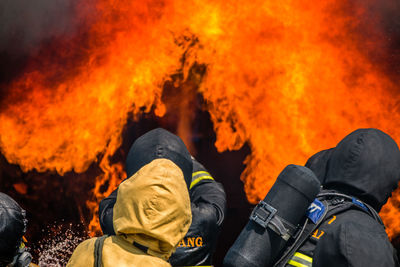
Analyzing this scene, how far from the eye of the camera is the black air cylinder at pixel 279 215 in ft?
10.1

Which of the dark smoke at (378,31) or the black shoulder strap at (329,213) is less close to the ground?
the dark smoke at (378,31)

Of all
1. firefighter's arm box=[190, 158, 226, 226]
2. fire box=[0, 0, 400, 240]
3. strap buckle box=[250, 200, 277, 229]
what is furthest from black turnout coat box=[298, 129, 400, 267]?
fire box=[0, 0, 400, 240]

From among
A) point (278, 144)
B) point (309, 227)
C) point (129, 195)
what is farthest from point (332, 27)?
point (129, 195)

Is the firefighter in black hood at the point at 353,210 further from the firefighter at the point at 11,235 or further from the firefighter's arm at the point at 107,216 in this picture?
the firefighter at the point at 11,235

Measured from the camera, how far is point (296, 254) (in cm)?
321

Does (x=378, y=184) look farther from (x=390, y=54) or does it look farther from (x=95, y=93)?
(x=95, y=93)

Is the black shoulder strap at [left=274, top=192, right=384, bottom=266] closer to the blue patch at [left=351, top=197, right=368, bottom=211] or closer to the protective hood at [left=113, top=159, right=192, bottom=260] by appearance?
the blue patch at [left=351, top=197, right=368, bottom=211]

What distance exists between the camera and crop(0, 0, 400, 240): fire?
240 inches

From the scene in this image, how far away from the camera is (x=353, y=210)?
10.5ft

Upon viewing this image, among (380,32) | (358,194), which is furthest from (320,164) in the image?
(380,32)

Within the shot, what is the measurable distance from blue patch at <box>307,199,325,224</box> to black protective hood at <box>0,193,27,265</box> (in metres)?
3.15

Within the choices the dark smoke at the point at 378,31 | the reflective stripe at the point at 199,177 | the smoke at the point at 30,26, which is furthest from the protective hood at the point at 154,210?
the smoke at the point at 30,26

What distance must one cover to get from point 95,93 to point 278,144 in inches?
122

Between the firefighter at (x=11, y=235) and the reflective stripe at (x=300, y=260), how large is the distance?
301cm
